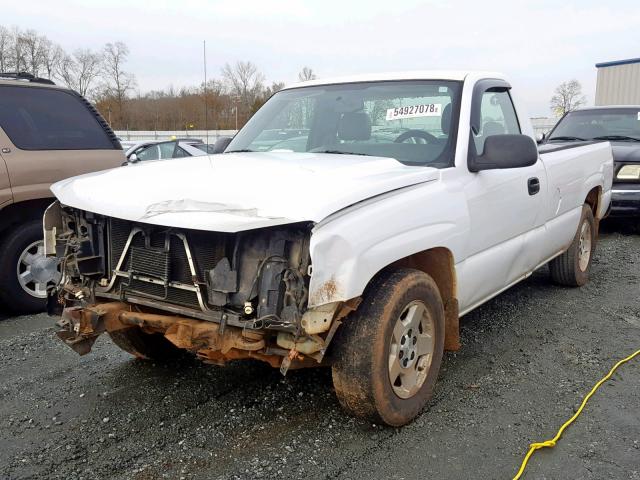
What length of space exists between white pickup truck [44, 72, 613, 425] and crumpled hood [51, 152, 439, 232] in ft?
0.03

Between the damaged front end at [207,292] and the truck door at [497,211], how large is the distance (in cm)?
132

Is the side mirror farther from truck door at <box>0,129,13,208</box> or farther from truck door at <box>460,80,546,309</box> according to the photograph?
truck door at <box>460,80,546,309</box>

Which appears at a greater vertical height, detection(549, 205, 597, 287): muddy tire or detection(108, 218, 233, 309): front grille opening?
detection(108, 218, 233, 309): front grille opening

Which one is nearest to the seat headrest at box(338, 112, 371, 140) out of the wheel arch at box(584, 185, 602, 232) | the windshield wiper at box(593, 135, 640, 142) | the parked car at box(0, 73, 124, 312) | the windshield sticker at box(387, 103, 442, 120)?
the windshield sticker at box(387, 103, 442, 120)

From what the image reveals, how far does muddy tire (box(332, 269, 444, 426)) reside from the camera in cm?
285

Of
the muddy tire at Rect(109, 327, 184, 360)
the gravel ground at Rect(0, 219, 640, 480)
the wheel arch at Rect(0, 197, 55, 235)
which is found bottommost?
the gravel ground at Rect(0, 219, 640, 480)

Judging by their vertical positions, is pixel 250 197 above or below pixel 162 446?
above

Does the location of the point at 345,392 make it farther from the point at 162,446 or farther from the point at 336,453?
the point at 162,446

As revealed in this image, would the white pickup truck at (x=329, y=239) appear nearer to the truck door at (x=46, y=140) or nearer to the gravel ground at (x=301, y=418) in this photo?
the gravel ground at (x=301, y=418)

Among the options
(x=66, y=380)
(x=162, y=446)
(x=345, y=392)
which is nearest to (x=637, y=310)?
(x=345, y=392)

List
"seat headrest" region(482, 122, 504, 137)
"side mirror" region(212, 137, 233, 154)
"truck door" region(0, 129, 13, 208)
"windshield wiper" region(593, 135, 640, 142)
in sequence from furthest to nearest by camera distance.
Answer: "windshield wiper" region(593, 135, 640, 142) < "truck door" region(0, 129, 13, 208) < "side mirror" region(212, 137, 233, 154) < "seat headrest" region(482, 122, 504, 137)

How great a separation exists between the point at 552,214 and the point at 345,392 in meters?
2.84

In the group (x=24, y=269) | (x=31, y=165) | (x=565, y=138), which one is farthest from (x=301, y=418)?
(x=565, y=138)

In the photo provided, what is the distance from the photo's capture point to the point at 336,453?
295cm
